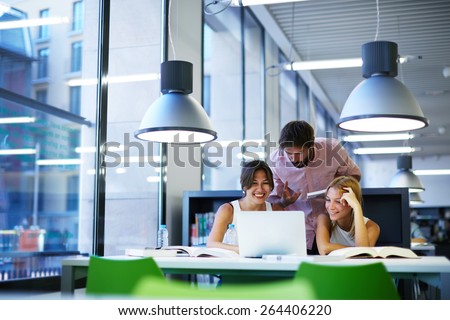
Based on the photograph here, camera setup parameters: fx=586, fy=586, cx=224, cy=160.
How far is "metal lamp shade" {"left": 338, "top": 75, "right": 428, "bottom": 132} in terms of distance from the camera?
2.93m

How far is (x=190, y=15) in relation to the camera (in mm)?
5230

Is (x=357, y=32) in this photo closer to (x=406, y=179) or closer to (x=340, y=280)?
(x=406, y=179)

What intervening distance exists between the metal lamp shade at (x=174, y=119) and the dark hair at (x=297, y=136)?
19.4 inches

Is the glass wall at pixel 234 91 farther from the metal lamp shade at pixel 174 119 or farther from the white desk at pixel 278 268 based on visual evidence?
the white desk at pixel 278 268

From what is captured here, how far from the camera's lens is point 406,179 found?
27.9 feet

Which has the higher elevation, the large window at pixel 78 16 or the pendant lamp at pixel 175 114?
the large window at pixel 78 16

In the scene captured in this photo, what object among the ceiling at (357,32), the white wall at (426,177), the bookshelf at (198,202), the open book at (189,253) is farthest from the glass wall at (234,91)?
the white wall at (426,177)

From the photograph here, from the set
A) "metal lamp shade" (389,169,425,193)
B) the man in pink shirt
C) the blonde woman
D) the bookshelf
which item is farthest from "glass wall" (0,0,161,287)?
"metal lamp shade" (389,169,425,193)

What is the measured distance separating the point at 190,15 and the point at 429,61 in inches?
201

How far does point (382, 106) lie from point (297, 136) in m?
0.74

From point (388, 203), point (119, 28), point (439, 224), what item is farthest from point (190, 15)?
point (439, 224)

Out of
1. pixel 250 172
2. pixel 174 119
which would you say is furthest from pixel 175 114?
pixel 250 172

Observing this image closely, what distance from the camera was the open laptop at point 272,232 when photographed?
2.68 metres

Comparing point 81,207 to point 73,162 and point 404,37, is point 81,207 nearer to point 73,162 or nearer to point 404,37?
point 73,162
